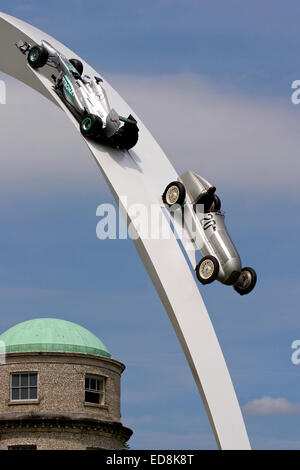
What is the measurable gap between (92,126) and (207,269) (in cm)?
479

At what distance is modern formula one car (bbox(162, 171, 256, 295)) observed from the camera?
82.0 ft

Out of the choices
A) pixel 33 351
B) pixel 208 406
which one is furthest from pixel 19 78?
pixel 33 351

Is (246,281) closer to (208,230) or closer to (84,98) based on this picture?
(208,230)

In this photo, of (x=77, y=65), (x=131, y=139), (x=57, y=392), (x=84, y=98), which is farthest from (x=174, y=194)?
(x=57, y=392)

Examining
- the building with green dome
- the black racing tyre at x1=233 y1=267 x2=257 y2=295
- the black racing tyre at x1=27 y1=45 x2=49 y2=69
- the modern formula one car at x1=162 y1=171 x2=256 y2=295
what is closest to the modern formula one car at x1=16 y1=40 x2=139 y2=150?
the black racing tyre at x1=27 y1=45 x2=49 y2=69

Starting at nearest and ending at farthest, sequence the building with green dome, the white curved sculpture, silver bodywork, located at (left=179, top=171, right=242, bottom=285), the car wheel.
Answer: the white curved sculpture, the car wheel, silver bodywork, located at (left=179, top=171, right=242, bottom=285), the building with green dome

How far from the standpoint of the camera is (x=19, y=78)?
30297mm

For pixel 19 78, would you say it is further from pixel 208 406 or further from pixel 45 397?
pixel 45 397

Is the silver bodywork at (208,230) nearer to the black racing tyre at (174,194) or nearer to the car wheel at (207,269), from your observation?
the black racing tyre at (174,194)

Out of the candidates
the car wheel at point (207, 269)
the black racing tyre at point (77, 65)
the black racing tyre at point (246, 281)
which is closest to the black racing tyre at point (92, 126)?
the black racing tyre at point (77, 65)

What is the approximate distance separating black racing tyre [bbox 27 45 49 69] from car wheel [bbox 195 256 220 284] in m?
7.28

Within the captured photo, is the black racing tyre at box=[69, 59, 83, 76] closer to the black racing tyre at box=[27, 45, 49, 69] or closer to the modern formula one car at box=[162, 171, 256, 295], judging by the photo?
the black racing tyre at box=[27, 45, 49, 69]

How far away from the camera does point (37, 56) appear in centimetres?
2853
